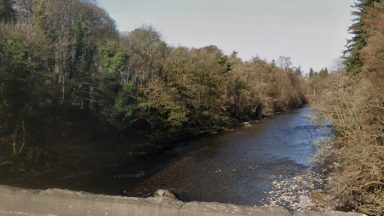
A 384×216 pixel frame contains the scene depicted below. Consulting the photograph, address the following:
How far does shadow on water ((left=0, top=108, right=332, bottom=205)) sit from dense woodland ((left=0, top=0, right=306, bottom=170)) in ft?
13.2

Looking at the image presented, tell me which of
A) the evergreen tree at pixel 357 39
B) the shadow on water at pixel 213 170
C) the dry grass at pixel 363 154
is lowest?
the shadow on water at pixel 213 170

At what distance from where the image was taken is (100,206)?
4.43m

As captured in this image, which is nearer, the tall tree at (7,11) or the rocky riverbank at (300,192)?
the rocky riverbank at (300,192)

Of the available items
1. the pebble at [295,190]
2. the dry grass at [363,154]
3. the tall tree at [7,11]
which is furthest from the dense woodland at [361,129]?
the tall tree at [7,11]

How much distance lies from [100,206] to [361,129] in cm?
1992

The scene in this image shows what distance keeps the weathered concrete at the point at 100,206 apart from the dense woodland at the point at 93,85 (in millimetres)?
17675

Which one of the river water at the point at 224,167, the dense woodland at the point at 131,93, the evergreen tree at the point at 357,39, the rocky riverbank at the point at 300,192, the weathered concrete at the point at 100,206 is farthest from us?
the evergreen tree at the point at 357,39

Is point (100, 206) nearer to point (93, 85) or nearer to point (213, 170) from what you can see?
point (213, 170)

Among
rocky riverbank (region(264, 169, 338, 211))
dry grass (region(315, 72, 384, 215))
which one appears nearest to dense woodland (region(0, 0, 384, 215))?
dry grass (region(315, 72, 384, 215))

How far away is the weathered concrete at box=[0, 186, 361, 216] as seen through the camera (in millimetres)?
4262

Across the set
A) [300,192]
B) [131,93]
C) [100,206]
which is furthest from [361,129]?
[100,206]

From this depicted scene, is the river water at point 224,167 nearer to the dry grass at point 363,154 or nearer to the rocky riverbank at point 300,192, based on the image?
the rocky riverbank at point 300,192

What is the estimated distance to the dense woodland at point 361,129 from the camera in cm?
1483

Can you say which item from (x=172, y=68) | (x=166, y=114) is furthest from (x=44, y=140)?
(x=172, y=68)
